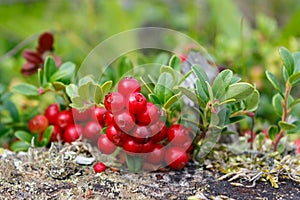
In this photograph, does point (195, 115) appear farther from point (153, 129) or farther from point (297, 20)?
point (297, 20)

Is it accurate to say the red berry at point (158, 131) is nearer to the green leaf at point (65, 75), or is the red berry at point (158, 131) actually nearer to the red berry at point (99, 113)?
the red berry at point (99, 113)

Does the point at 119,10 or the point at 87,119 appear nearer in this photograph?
the point at 87,119

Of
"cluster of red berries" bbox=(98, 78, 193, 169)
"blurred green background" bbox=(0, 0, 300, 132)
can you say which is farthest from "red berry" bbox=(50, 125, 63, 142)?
"blurred green background" bbox=(0, 0, 300, 132)

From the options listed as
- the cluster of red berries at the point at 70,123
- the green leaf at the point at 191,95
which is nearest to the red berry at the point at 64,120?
the cluster of red berries at the point at 70,123

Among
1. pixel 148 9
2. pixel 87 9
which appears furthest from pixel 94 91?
pixel 148 9

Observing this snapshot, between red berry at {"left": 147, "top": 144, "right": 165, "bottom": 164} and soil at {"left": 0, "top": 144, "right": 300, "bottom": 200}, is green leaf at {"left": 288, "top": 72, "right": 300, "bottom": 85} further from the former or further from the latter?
red berry at {"left": 147, "top": 144, "right": 165, "bottom": 164}
